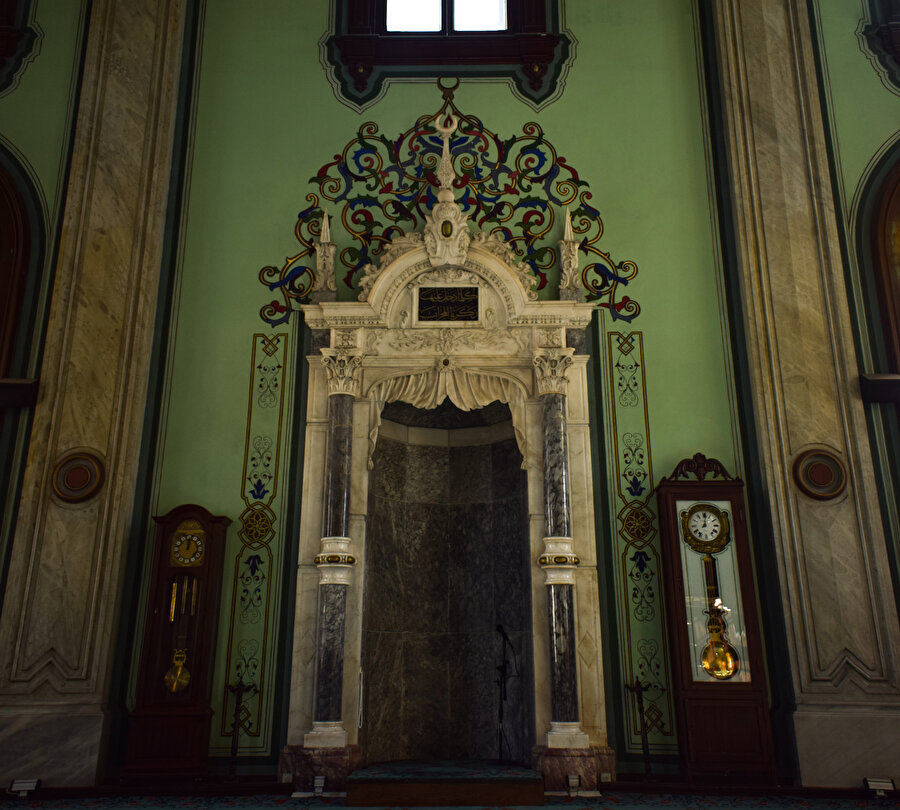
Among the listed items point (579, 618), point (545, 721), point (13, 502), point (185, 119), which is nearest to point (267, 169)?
point (185, 119)

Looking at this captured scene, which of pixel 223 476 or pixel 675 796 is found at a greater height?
pixel 223 476

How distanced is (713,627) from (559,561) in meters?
1.16

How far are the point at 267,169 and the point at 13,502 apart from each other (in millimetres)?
3412

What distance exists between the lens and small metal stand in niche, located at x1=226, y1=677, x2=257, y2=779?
19.8ft

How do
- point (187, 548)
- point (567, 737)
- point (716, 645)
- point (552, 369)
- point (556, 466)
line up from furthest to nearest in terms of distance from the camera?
point (552, 369)
point (556, 466)
point (187, 548)
point (716, 645)
point (567, 737)

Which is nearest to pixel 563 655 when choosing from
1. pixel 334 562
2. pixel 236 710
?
pixel 334 562

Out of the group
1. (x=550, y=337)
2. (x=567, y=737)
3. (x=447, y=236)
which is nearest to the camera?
(x=567, y=737)

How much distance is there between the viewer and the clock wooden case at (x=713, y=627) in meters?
5.80

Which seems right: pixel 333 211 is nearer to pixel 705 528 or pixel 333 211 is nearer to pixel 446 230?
pixel 446 230

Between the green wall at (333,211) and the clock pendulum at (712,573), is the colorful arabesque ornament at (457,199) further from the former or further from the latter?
the clock pendulum at (712,573)

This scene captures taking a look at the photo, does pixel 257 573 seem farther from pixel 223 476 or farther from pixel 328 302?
pixel 328 302

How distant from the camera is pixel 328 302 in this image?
272 inches

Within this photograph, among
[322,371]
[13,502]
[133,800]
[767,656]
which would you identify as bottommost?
[133,800]

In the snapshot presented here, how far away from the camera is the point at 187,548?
6.37 m
